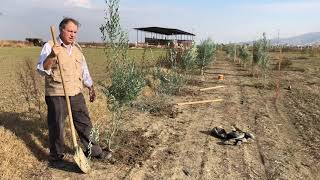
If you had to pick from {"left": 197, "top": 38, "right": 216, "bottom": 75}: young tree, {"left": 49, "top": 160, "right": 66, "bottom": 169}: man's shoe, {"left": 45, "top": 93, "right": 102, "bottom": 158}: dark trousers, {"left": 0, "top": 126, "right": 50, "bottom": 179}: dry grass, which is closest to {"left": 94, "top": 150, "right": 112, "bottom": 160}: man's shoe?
{"left": 45, "top": 93, "right": 102, "bottom": 158}: dark trousers

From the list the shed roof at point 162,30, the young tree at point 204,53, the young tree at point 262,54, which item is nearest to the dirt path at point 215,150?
the young tree at point 262,54

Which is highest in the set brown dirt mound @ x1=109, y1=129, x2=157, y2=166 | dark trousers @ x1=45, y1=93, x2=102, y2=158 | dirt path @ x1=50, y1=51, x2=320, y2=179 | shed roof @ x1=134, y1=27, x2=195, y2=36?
shed roof @ x1=134, y1=27, x2=195, y2=36

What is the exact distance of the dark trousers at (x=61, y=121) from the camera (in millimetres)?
5570

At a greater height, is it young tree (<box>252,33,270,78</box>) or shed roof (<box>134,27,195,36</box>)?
shed roof (<box>134,27,195,36</box>)

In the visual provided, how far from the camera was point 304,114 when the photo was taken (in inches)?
402

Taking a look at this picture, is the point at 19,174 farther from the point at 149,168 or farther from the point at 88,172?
the point at 149,168

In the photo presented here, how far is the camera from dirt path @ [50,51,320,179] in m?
5.73

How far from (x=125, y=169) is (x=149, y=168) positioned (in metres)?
0.32

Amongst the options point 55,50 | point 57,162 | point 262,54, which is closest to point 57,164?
point 57,162

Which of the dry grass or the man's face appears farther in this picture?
the man's face

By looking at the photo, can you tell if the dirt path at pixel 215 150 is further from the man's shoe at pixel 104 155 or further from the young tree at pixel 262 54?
the young tree at pixel 262 54

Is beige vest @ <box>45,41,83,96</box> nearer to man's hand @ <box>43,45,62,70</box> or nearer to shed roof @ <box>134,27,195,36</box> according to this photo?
man's hand @ <box>43,45,62,70</box>

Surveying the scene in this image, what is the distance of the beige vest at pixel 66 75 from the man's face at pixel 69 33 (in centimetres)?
12

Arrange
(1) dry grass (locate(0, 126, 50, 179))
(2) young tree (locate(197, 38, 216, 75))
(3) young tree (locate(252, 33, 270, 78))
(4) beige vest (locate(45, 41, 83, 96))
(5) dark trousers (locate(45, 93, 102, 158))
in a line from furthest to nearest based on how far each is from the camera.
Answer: (2) young tree (locate(197, 38, 216, 75)) < (3) young tree (locate(252, 33, 270, 78)) < (5) dark trousers (locate(45, 93, 102, 158)) < (4) beige vest (locate(45, 41, 83, 96)) < (1) dry grass (locate(0, 126, 50, 179))
